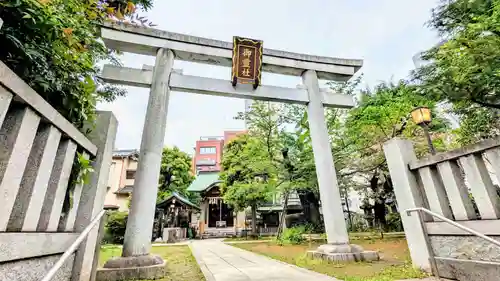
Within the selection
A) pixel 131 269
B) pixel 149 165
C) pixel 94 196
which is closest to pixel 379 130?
pixel 149 165

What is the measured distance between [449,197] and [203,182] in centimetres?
2151

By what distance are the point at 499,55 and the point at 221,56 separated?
5765 mm

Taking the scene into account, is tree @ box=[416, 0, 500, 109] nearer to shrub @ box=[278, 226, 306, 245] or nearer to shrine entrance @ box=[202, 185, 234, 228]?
shrub @ box=[278, 226, 306, 245]

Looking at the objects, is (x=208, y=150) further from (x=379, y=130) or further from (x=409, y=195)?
(x=409, y=195)

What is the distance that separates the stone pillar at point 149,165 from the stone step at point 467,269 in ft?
14.4

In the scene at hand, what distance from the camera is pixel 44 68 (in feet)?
5.95

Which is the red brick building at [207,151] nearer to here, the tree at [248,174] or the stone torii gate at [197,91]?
the tree at [248,174]

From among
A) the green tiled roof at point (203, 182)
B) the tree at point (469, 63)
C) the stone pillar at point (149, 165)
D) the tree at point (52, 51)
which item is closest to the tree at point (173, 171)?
the green tiled roof at point (203, 182)

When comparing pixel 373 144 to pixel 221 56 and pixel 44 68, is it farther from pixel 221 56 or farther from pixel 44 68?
pixel 44 68

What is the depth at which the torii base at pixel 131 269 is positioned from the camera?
3691mm

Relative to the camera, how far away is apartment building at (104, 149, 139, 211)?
68.6 feet

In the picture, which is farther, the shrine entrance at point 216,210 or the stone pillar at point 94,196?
the shrine entrance at point 216,210

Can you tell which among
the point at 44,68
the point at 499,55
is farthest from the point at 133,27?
the point at 499,55

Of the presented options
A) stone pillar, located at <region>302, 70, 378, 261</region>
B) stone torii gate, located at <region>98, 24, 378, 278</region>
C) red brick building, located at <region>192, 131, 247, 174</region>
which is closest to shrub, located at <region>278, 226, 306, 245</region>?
stone pillar, located at <region>302, 70, 378, 261</region>
